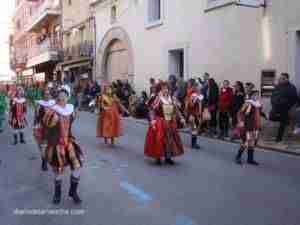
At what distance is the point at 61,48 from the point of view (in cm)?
3553

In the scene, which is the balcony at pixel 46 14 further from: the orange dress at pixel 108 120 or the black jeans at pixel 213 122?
the orange dress at pixel 108 120

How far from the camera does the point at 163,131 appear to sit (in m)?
8.60

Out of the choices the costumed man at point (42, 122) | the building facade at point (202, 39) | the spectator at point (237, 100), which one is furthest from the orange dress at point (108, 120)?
the building facade at point (202, 39)

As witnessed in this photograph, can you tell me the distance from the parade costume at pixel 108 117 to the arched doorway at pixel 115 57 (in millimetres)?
11459

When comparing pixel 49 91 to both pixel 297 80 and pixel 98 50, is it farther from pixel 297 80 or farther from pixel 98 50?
pixel 98 50

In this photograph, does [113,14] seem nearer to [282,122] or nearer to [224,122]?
[224,122]

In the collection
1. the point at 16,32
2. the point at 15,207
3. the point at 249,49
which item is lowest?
the point at 15,207

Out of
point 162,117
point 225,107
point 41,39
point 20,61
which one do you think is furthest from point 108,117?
point 20,61

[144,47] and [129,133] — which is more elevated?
[144,47]

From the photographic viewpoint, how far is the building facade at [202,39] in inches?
539

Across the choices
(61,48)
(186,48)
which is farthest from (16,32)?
(186,48)

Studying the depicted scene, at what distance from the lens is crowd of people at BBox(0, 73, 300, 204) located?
240 inches

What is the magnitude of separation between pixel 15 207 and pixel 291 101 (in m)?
8.06

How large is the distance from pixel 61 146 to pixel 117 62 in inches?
776
